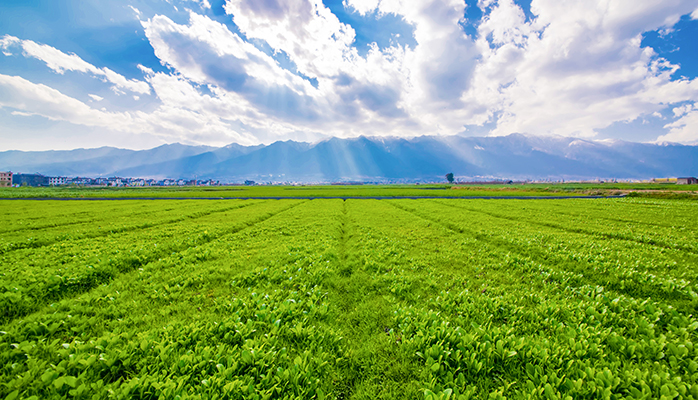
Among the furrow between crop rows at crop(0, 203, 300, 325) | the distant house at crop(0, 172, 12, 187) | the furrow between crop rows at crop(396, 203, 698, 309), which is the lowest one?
the furrow between crop rows at crop(0, 203, 300, 325)

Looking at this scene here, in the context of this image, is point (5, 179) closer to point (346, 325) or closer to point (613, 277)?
point (346, 325)

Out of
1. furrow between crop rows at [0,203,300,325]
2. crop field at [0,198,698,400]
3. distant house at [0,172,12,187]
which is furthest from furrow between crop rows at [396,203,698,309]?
distant house at [0,172,12,187]

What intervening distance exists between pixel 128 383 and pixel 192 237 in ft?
45.3

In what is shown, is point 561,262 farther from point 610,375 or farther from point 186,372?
point 186,372

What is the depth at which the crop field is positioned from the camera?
4023 mm

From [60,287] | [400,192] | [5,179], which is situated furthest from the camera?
[5,179]

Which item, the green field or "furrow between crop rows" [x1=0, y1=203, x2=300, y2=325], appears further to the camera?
the green field

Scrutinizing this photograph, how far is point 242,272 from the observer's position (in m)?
9.44

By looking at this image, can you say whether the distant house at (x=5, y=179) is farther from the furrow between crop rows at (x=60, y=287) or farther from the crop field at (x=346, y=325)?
the furrow between crop rows at (x=60, y=287)

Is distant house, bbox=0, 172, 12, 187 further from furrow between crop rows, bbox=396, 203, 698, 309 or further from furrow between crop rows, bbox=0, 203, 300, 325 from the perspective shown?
furrow between crop rows, bbox=396, 203, 698, 309

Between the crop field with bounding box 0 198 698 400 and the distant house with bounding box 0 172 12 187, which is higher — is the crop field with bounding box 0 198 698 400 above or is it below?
below

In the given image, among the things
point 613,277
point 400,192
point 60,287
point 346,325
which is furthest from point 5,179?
point 613,277

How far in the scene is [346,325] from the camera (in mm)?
6418

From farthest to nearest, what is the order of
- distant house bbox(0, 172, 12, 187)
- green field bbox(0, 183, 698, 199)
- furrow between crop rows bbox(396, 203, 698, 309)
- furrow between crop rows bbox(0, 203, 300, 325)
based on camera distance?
distant house bbox(0, 172, 12, 187), green field bbox(0, 183, 698, 199), furrow between crop rows bbox(396, 203, 698, 309), furrow between crop rows bbox(0, 203, 300, 325)
